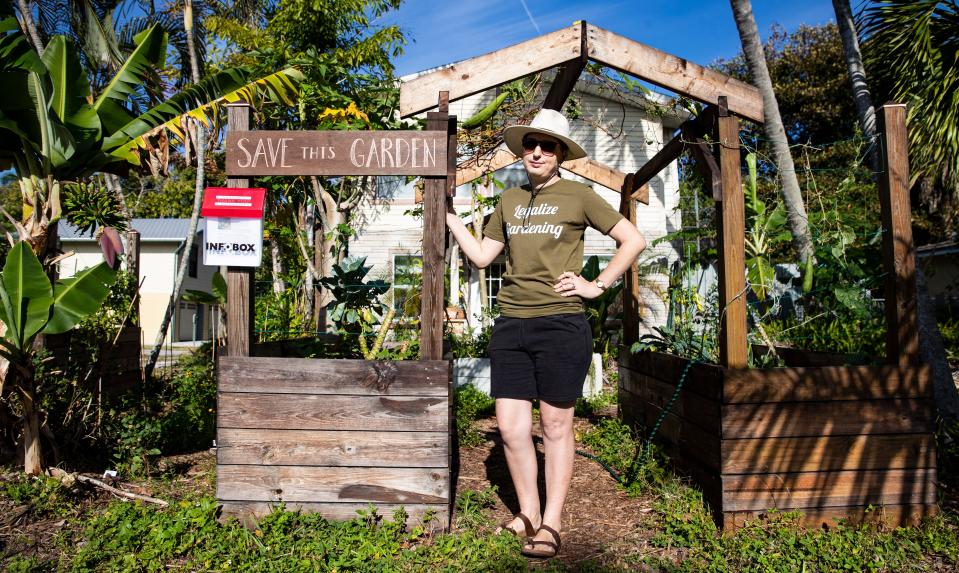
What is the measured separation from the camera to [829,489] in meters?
3.51

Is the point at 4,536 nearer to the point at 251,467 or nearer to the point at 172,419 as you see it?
the point at 251,467

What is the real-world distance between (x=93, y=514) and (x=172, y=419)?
179cm

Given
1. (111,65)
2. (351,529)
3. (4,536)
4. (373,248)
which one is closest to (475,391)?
(351,529)

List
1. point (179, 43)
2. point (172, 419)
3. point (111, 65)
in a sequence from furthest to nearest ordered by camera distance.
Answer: point (179, 43)
point (111, 65)
point (172, 419)

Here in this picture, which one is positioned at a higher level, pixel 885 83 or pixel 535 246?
pixel 885 83

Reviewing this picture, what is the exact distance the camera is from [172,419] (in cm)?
552

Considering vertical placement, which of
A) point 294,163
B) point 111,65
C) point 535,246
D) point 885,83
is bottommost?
point 535,246

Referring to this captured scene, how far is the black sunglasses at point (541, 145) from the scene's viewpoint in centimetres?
338

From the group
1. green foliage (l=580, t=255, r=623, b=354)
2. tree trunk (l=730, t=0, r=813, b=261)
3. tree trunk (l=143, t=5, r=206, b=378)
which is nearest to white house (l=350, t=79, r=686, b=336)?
green foliage (l=580, t=255, r=623, b=354)

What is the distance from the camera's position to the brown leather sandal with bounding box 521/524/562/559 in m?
3.19

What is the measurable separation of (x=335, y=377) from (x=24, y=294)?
1.93 m

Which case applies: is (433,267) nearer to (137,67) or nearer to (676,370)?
(676,370)

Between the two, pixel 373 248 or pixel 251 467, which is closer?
pixel 251 467

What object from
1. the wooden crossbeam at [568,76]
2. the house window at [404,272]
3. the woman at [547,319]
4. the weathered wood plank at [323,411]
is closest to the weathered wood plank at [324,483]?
the weathered wood plank at [323,411]
